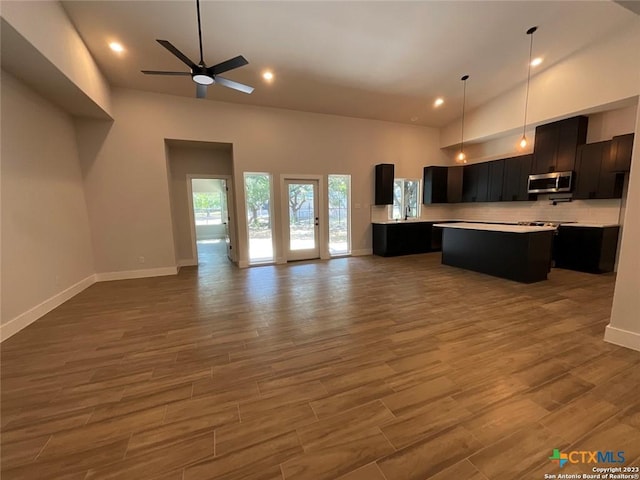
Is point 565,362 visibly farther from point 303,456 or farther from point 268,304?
point 268,304

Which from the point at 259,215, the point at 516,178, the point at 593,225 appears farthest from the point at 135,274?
the point at 593,225

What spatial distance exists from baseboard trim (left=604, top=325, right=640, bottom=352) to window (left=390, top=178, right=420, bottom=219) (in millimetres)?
5309

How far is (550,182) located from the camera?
17.6 ft

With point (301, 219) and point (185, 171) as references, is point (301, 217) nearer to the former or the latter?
point (301, 219)

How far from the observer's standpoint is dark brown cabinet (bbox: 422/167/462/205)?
731 cm

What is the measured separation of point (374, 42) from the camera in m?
3.98

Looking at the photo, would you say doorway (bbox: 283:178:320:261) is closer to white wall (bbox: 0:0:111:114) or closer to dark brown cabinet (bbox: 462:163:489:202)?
white wall (bbox: 0:0:111:114)

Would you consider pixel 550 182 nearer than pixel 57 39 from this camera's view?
No

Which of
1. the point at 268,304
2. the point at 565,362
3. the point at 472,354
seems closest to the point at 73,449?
the point at 268,304

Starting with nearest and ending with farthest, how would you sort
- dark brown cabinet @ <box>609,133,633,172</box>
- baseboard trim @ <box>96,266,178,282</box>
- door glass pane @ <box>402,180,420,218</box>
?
dark brown cabinet @ <box>609,133,633,172</box>
baseboard trim @ <box>96,266,178,282</box>
door glass pane @ <box>402,180,420,218</box>

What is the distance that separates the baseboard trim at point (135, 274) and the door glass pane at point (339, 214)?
375 cm

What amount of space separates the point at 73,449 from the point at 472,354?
2887mm

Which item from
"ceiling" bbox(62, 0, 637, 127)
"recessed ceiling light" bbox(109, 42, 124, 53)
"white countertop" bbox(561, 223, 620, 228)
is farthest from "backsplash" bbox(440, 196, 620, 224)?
"recessed ceiling light" bbox(109, 42, 124, 53)

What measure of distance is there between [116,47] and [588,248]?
8598mm
